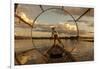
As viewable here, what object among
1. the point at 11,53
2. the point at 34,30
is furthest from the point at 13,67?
the point at 34,30

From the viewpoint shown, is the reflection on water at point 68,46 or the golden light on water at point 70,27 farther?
the golden light on water at point 70,27

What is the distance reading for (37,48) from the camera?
102 inches

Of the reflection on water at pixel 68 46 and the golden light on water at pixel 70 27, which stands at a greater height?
the golden light on water at pixel 70 27

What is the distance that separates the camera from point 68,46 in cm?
274

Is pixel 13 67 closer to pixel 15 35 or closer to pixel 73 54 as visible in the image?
pixel 15 35

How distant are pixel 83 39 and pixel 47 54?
55 cm

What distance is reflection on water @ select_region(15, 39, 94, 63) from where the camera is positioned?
2551mm

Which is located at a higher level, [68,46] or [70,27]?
[70,27]

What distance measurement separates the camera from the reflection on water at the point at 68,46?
2551 millimetres

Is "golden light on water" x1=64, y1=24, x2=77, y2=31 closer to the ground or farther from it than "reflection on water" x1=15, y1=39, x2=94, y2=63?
farther from it

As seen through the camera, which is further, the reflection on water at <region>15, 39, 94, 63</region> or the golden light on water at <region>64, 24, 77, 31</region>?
the golden light on water at <region>64, 24, 77, 31</region>
